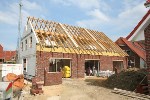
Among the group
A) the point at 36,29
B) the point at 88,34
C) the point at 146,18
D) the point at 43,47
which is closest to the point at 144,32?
the point at 146,18

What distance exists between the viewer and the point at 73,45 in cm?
2533

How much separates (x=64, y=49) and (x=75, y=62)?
2.42 metres

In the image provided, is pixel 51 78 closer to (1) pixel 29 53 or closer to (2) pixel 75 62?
(1) pixel 29 53

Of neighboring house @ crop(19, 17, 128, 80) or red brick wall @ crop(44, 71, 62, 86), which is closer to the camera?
red brick wall @ crop(44, 71, 62, 86)

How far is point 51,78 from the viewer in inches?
727

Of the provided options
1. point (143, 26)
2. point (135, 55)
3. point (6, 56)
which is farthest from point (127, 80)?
point (6, 56)

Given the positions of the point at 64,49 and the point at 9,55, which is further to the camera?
the point at 9,55

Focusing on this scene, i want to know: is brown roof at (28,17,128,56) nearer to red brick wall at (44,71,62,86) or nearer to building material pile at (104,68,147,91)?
red brick wall at (44,71,62,86)

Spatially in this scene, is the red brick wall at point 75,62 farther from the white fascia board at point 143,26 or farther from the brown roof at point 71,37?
the white fascia board at point 143,26

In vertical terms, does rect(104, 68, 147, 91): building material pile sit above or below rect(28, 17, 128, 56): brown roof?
below

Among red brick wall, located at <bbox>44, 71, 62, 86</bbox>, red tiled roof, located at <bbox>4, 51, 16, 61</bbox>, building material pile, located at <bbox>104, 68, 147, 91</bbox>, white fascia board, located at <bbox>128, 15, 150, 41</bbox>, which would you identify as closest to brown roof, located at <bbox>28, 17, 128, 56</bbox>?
red brick wall, located at <bbox>44, 71, 62, 86</bbox>

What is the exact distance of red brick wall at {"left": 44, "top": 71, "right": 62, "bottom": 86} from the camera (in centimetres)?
1817

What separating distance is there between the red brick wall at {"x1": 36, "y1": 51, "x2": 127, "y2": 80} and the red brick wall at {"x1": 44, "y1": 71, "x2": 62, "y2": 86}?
3221 millimetres

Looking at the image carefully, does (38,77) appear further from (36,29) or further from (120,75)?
(120,75)
